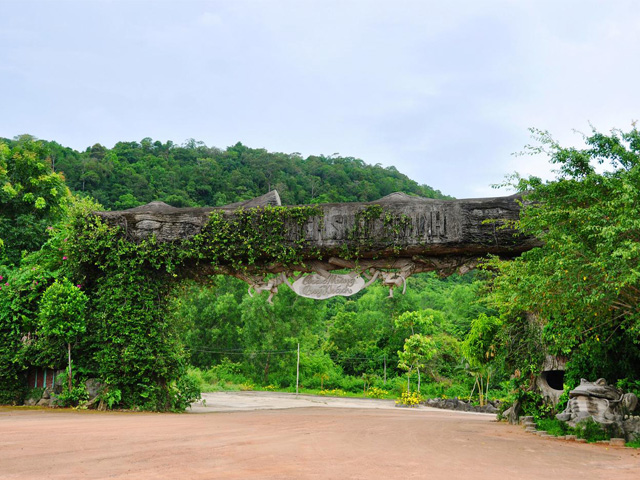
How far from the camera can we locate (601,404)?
7.24 meters

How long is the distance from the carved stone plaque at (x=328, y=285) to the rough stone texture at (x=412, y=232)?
0.76 ft

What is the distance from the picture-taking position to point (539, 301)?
6809mm

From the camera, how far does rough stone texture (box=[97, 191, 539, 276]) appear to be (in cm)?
980

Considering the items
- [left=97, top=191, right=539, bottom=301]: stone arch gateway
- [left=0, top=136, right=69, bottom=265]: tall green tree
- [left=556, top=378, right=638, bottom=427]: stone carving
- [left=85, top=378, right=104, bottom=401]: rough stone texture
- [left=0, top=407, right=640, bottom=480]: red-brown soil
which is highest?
[left=0, top=136, right=69, bottom=265]: tall green tree

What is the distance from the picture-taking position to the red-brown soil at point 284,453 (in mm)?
4297

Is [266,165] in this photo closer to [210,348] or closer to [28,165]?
[210,348]

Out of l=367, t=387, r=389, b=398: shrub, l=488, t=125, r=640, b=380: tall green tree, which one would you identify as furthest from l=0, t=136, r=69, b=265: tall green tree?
l=367, t=387, r=389, b=398: shrub

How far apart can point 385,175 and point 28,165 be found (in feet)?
76.9

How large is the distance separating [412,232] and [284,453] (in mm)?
5694

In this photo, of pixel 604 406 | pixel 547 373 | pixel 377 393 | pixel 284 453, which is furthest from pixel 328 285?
pixel 377 393

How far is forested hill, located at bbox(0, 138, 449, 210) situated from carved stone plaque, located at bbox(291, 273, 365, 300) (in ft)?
61.5

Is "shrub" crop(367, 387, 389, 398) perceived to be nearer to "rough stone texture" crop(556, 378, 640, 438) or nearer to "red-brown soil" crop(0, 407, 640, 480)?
"red-brown soil" crop(0, 407, 640, 480)

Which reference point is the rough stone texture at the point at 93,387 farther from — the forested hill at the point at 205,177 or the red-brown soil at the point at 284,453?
the forested hill at the point at 205,177

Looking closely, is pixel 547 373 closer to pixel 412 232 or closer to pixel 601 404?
pixel 601 404
